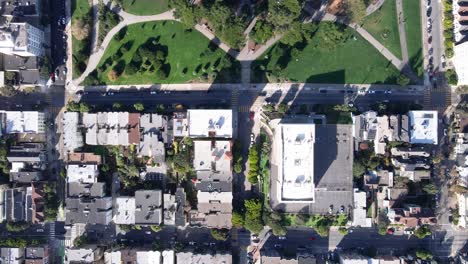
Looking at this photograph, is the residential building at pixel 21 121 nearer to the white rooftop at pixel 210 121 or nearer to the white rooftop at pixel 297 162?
the white rooftop at pixel 210 121

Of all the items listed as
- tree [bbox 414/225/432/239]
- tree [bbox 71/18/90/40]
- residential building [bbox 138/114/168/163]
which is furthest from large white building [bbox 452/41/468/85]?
tree [bbox 71/18/90/40]

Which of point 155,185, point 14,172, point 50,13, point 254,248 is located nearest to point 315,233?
point 254,248

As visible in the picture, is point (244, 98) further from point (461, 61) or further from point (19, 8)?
point (19, 8)

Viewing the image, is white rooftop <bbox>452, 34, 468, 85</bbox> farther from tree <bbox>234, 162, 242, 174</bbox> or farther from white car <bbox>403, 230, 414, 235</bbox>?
tree <bbox>234, 162, 242, 174</bbox>

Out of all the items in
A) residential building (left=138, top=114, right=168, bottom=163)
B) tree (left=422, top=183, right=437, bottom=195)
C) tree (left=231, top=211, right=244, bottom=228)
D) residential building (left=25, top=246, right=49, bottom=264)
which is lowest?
residential building (left=25, top=246, right=49, bottom=264)

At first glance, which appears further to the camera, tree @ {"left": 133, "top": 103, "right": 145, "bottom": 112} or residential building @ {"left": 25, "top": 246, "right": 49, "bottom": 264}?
residential building @ {"left": 25, "top": 246, "right": 49, "bottom": 264}

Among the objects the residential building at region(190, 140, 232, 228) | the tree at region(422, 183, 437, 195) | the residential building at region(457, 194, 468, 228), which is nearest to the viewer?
the residential building at region(190, 140, 232, 228)

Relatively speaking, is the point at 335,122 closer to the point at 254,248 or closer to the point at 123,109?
the point at 254,248
